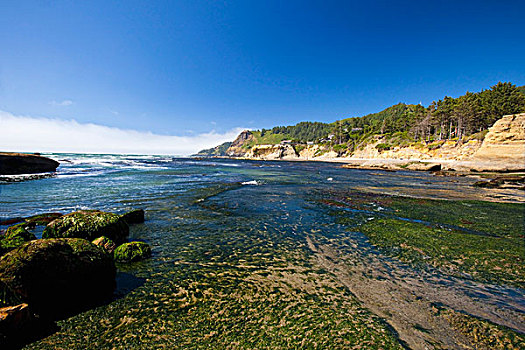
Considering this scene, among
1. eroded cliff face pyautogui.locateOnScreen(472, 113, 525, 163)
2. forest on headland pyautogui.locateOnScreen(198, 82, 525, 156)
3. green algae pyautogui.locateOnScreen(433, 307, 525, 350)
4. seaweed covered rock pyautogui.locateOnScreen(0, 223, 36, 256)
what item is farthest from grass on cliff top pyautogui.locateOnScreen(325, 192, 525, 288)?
forest on headland pyautogui.locateOnScreen(198, 82, 525, 156)

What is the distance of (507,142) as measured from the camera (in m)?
46.7

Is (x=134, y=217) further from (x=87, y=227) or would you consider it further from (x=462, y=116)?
(x=462, y=116)

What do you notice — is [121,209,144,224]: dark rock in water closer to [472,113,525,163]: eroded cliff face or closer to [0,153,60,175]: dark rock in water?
[0,153,60,175]: dark rock in water

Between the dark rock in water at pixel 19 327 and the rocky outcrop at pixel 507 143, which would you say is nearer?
the dark rock in water at pixel 19 327

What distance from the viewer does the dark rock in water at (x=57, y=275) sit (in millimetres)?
4469

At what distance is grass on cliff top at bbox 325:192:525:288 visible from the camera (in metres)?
6.93

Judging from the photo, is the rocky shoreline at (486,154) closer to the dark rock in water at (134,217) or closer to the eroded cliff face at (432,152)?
the eroded cliff face at (432,152)

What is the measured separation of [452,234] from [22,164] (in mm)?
53536

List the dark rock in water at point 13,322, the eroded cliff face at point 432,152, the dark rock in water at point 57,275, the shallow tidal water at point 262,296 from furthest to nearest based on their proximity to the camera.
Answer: the eroded cliff face at point 432,152 < the dark rock in water at point 57,275 < the shallow tidal water at point 262,296 < the dark rock in water at point 13,322

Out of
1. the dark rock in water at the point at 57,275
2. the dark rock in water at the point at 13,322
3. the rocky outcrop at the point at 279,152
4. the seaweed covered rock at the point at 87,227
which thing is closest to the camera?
the dark rock in water at the point at 13,322

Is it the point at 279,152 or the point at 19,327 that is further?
the point at 279,152

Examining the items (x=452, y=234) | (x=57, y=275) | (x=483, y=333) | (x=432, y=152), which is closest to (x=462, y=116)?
(x=432, y=152)

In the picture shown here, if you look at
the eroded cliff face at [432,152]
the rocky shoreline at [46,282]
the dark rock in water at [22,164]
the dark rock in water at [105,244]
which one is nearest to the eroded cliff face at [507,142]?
the eroded cliff face at [432,152]

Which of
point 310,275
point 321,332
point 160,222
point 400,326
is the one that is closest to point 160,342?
point 321,332
